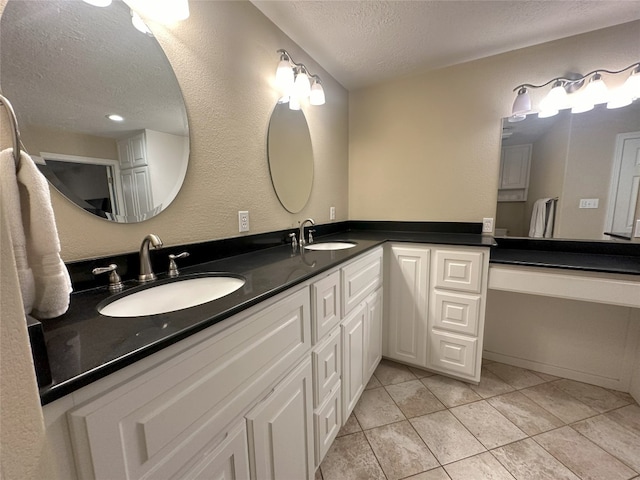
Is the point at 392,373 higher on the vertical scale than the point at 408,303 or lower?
lower

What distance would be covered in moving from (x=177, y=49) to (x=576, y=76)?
2238mm

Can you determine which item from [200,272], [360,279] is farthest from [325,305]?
[200,272]

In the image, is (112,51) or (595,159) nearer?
(112,51)

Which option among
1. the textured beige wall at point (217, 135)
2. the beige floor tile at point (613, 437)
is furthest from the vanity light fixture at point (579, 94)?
the beige floor tile at point (613, 437)

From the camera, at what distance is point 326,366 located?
1128mm

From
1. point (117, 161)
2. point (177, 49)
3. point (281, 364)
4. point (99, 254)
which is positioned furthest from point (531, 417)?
point (177, 49)

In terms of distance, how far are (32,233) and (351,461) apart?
1.47 metres

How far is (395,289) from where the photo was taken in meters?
1.86

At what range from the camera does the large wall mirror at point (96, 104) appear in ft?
2.34

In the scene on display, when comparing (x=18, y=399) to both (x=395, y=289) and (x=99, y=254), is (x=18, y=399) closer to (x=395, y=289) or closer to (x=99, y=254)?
(x=99, y=254)

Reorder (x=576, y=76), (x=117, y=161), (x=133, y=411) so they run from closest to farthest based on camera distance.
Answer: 1. (x=133, y=411)
2. (x=117, y=161)
3. (x=576, y=76)

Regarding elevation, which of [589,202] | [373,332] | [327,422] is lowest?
[327,422]

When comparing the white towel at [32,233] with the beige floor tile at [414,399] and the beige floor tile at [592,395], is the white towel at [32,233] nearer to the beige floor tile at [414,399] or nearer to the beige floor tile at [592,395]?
the beige floor tile at [414,399]

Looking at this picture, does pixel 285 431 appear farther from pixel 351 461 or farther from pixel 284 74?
pixel 284 74
